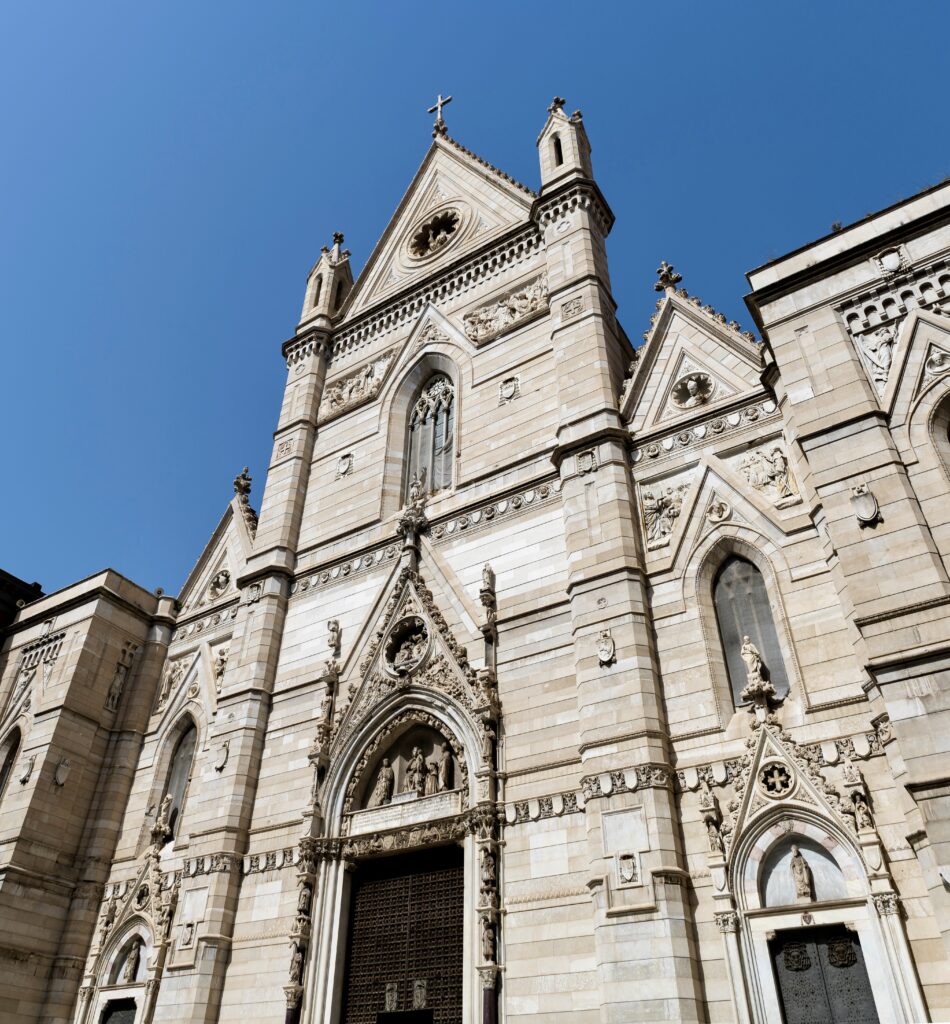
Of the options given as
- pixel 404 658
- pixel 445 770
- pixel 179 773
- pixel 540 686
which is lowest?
pixel 445 770

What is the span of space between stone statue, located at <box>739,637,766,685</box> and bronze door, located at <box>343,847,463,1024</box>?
18.4ft

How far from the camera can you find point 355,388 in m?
22.3

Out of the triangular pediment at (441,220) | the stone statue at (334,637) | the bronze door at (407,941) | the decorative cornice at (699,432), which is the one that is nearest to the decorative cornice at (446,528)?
the stone statue at (334,637)

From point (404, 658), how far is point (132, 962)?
8.19 m

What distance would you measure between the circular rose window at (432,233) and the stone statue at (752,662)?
1558cm

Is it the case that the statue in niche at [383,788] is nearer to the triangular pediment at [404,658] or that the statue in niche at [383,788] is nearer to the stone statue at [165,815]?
the triangular pediment at [404,658]

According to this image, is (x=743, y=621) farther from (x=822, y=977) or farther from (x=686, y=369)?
(x=686, y=369)

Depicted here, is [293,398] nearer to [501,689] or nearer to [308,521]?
[308,521]

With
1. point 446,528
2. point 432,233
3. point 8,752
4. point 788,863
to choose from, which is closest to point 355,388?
point 432,233

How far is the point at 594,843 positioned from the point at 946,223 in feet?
33.9

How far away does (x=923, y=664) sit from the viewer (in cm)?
950

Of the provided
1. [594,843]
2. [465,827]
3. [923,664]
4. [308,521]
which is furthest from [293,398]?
[923,664]

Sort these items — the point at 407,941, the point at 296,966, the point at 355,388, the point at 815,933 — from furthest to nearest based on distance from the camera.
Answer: the point at 355,388, the point at 296,966, the point at 407,941, the point at 815,933

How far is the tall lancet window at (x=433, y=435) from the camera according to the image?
19359mm
